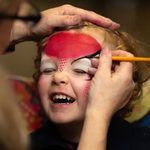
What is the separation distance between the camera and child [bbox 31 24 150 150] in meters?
0.98

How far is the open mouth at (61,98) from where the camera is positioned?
3.58ft

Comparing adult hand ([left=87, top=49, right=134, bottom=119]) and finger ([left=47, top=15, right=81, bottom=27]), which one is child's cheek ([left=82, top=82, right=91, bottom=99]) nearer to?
adult hand ([left=87, top=49, right=134, bottom=119])

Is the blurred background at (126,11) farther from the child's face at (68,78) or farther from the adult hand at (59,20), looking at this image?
the child's face at (68,78)

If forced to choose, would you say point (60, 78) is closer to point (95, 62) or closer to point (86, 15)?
point (95, 62)

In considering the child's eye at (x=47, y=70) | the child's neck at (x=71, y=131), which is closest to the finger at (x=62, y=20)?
the child's eye at (x=47, y=70)

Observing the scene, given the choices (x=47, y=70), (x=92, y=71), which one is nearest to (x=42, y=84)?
(x=47, y=70)

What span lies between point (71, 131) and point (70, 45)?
24cm

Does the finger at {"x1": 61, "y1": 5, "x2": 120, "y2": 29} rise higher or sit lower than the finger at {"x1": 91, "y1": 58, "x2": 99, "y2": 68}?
higher

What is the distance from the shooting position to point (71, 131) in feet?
3.82

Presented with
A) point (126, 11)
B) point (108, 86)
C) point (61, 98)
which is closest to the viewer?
point (108, 86)

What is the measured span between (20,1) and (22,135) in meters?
0.24

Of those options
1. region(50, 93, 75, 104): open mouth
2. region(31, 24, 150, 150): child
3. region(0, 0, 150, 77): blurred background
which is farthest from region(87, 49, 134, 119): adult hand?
region(0, 0, 150, 77): blurred background

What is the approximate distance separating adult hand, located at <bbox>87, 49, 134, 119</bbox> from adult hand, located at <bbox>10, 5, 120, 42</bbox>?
0.58ft

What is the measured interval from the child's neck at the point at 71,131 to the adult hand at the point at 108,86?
0.17 metres
